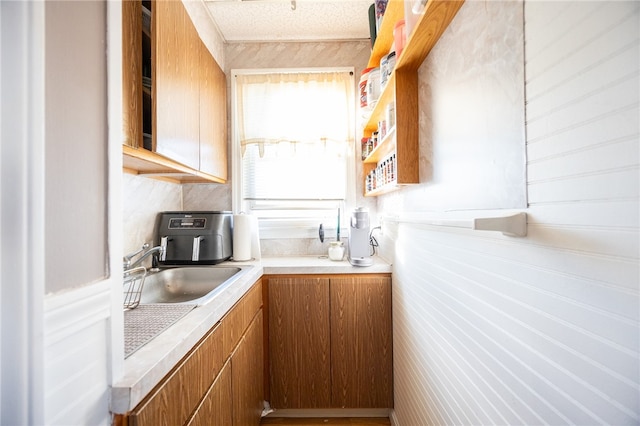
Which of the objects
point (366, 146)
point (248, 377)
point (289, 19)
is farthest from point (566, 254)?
point (289, 19)

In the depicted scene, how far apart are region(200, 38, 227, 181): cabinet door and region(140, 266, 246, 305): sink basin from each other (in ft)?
1.95

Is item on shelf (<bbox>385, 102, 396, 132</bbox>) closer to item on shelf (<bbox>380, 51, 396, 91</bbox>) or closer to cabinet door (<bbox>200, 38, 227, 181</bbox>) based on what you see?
item on shelf (<bbox>380, 51, 396, 91</bbox>)

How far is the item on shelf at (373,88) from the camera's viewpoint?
1492 mm

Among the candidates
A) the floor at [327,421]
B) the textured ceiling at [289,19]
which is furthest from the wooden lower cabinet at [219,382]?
the textured ceiling at [289,19]

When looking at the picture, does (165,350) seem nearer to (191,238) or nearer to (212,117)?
(191,238)

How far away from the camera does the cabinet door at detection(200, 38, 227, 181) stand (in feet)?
5.12

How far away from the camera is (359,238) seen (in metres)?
1.62

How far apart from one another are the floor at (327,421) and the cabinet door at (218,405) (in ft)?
2.41

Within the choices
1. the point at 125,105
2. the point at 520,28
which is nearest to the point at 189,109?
the point at 125,105

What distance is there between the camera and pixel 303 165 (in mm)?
2080

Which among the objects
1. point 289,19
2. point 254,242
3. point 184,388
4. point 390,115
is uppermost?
point 289,19

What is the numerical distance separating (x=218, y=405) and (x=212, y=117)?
1.55m

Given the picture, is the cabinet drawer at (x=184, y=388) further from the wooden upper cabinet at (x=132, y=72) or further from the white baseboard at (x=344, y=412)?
the white baseboard at (x=344, y=412)

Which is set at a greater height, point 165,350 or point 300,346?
point 165,350
